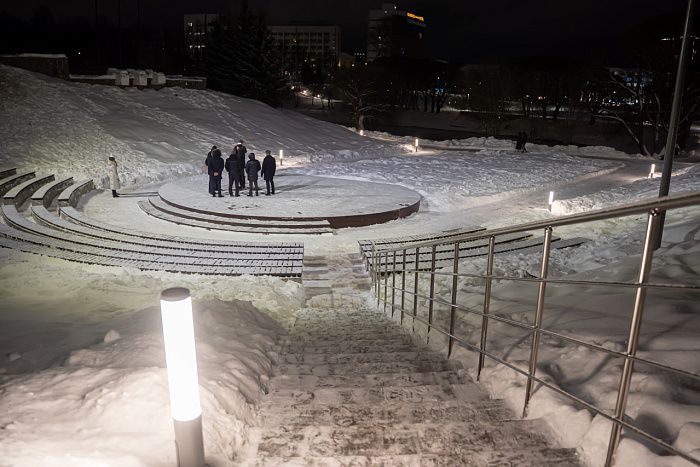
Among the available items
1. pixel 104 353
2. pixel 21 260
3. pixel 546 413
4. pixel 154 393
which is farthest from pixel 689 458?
pixel 21 260

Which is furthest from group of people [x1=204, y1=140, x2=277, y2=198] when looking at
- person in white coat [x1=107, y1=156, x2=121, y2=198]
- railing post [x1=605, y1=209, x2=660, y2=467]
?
railing post [x1=605, y1=209, x2=660, y2=467]

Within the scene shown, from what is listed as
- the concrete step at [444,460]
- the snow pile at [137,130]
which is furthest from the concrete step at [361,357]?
the snow pile at [137,130]

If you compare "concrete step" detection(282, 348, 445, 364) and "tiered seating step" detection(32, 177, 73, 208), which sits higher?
"concrete step" detection(282, 348, 445, 364)

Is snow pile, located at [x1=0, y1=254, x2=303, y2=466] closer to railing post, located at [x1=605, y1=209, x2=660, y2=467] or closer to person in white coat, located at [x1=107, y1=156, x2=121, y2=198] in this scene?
railing post, located at [x1=605, y1=209, x2=660, y2=467]

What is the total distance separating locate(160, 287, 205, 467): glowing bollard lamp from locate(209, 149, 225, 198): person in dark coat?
13.8 meters

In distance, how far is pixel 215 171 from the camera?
16094mm

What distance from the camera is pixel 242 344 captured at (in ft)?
17.3

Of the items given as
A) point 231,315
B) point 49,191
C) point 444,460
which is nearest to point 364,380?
point 444,460

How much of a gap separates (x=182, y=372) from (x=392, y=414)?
5.36 feet

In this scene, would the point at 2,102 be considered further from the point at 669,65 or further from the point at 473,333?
the point at 669,65

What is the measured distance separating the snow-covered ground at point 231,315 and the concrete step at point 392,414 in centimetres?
23

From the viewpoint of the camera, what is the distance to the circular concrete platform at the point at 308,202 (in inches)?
588

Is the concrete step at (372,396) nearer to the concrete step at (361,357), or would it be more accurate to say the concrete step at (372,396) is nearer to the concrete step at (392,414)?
the concrete step at (392,414)

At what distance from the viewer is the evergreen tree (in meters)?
44.9
